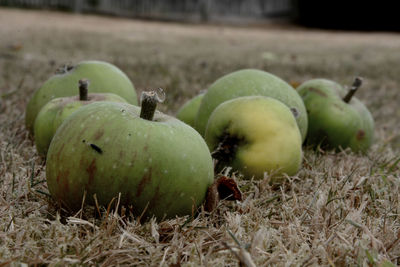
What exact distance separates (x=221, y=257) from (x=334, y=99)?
1.60 metres

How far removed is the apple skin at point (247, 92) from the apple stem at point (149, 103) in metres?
0.74

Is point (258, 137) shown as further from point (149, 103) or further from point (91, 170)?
point (91, 170)

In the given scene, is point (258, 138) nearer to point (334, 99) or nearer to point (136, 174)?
point (136, 174)

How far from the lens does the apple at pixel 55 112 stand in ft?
6.64

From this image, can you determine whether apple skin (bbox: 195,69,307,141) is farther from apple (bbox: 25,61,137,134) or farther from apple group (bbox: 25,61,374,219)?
apple (bbox: 25,61,137,134)

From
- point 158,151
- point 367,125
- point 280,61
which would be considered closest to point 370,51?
point 280,61

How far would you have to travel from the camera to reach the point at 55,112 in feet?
6.76

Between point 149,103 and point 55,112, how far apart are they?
0.77m

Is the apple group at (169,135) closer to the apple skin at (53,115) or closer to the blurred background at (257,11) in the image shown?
the apple skin at (53,115)

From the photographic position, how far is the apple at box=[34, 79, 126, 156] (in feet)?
6.64

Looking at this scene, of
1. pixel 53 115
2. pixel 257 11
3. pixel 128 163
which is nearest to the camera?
pixel 128 163

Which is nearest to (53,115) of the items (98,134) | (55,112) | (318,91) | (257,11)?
(55,112)

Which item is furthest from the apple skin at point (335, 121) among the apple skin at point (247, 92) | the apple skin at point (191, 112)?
the apple skin at point (191, 112)

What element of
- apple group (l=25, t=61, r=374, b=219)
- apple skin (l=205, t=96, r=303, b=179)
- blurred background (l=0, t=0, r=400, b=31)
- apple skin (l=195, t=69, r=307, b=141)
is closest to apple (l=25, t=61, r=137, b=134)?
apple group (l=25, t=61, r=374, b=219)
